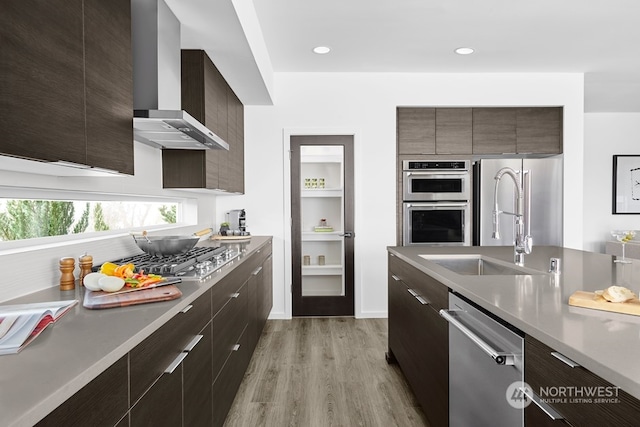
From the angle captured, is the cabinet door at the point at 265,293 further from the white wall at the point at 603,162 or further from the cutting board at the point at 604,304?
the white wall at the point at 603,162

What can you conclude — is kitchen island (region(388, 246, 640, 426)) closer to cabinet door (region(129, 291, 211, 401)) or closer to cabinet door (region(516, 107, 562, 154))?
cabinet door (region(129, 291, 211, 401))

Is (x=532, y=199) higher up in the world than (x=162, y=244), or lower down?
higher up

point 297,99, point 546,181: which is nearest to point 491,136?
point 546,181

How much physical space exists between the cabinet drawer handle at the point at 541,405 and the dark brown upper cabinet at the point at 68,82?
144 cm

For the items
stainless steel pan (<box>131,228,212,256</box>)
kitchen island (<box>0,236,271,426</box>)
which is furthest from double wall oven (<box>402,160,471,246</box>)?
kitchen island (<box>0,236,271,426</box>)

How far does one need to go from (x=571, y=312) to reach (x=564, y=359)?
267 mm

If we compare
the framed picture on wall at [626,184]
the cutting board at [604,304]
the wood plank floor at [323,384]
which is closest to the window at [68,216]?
the wood plank floor at [323,384]

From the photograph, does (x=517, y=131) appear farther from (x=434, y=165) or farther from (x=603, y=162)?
(x=603, y=162)

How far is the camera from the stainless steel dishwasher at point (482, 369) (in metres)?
1.15

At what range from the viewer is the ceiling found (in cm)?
280

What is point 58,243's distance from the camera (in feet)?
5.89

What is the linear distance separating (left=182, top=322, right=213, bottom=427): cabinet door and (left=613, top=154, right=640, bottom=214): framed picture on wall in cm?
663

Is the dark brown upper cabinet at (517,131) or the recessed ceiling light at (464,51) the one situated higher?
the recessed ceiling light at (464,51)

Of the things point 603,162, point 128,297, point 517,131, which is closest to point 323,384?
point 128,297
